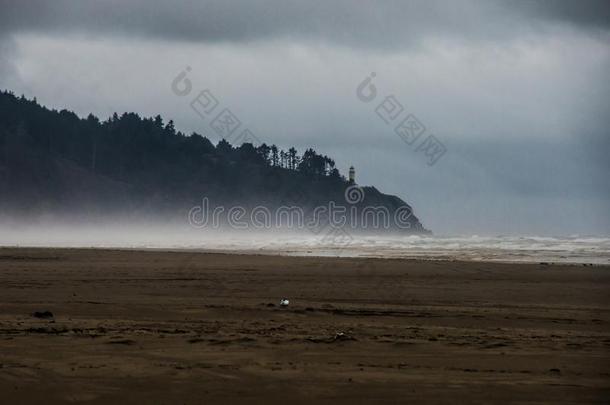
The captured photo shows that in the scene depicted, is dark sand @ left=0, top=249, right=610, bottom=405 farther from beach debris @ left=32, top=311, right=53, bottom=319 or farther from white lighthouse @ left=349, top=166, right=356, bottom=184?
white lighthouse @ left=349, top=166, right=356, bottom=184

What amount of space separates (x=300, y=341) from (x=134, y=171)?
10745 cm

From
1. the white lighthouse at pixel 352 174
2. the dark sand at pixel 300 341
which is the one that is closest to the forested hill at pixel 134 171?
the white lighthouse at pixel 352 174

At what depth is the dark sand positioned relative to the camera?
760 centimetres

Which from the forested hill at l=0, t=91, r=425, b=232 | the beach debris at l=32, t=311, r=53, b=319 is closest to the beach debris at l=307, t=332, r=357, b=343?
the beach debris at l=32, t=311, r=53, b=319

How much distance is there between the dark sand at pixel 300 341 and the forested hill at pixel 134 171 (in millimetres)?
77946

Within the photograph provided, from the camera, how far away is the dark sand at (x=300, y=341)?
24.9ft

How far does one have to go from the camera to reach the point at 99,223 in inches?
3568

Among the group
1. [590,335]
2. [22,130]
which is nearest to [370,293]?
[590,335]

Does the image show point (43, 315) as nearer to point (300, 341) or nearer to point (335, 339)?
point (300, 341)

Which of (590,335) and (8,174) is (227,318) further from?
(8,174)

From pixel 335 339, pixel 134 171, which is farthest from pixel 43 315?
pixel 134 171

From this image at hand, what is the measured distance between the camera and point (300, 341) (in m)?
9.87

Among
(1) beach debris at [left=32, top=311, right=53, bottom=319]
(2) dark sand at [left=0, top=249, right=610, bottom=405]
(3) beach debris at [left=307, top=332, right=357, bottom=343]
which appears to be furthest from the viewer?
(1) beach debris at [left=32, top=311, right=53, bottom=319]

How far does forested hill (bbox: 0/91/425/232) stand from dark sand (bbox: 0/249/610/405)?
7795 centimetres
